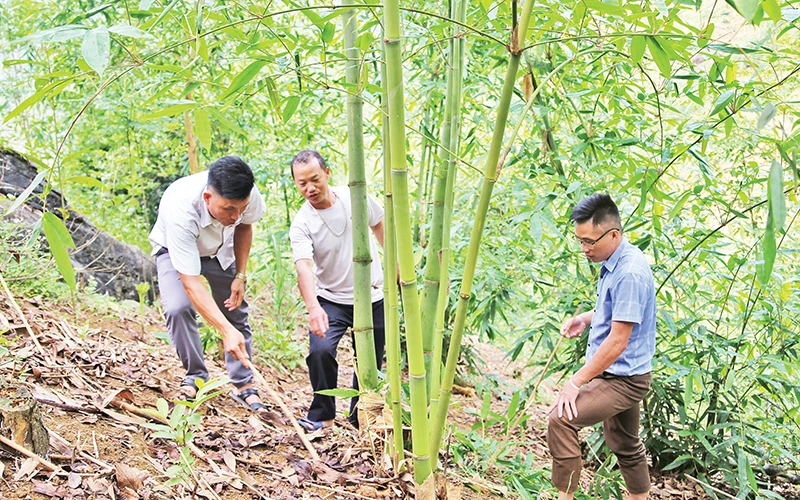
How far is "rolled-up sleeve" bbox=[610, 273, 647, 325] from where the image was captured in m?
2.27

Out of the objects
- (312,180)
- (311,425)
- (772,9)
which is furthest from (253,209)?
(772,9)

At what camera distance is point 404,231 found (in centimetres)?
143

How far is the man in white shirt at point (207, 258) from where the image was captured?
2.33 meters

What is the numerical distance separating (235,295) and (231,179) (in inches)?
28.1

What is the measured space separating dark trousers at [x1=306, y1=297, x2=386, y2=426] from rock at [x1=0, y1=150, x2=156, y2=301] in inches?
58.3

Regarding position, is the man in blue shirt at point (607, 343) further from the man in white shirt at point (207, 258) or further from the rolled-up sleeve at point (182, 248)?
the rolled-up sleeve at point (182, 248)

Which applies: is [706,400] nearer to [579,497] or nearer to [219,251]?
[579,497]

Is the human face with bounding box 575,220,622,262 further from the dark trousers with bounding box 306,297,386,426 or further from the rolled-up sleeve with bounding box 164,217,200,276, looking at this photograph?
the rolled-up sleeve with bounding box 164,217,200,276

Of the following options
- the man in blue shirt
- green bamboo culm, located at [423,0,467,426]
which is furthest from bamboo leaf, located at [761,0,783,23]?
the man in blue shirt

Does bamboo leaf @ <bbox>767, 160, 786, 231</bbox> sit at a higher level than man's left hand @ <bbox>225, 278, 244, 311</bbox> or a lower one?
higher

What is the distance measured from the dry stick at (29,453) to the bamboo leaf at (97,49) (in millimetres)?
1106

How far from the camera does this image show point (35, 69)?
4.37m

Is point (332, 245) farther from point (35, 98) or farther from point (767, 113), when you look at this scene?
point (767, 113)

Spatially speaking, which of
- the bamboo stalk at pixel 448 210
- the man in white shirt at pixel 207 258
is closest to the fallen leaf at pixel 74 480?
the man in white shirt at pixel 207 258
